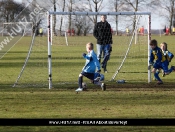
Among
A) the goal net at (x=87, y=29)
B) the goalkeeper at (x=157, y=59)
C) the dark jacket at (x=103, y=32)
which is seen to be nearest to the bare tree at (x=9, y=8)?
the goal net at (x=87, y=29)

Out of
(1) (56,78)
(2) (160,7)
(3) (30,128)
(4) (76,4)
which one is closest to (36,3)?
(4) (76,4)

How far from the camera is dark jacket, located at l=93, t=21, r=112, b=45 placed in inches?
632

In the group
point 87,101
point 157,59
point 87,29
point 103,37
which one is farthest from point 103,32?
point 87,101

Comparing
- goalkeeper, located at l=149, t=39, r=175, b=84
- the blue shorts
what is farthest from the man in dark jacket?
the blue shorts

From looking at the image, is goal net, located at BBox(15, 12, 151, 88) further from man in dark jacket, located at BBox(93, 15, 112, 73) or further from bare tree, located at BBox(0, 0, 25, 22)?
bare tree, located at BBox(0, 0, 25, 22)

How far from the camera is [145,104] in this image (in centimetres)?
998

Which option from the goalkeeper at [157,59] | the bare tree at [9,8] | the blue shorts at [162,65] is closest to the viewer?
the goalkeeper at [157,59]

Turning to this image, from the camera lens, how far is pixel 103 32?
16.2 meters

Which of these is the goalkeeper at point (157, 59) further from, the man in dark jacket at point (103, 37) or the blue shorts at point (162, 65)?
the man in dark jacket at point (103, 37)

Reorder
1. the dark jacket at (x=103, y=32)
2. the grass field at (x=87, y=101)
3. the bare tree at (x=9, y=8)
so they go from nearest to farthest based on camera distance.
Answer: the grass field at (x=87, y=101), the dark jacket at (x=103, y=32), the bare tree at (x=9, y=8)

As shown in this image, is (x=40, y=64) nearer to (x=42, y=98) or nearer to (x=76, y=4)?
(x=42, y=98)

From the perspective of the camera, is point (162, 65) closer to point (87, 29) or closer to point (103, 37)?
point (103, 37)

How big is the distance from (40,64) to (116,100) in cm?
1027

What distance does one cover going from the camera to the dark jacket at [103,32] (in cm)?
1605
